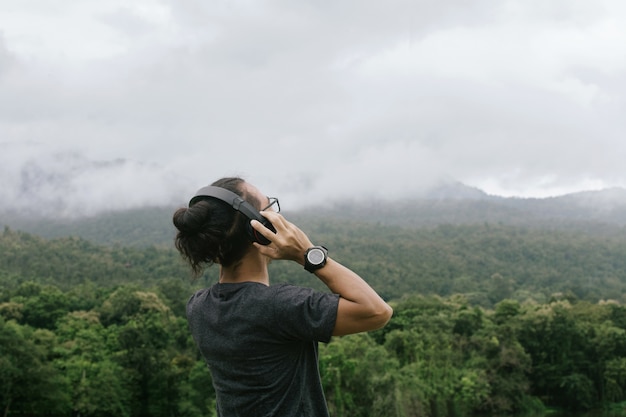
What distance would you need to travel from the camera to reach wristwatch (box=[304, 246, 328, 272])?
72.9 inches

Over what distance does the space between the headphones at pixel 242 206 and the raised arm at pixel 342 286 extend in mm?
25

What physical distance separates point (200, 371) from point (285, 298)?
27.8 metres

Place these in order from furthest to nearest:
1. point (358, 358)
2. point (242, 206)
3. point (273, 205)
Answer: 1. point (358, 358)
2. point (273, 205)
3. point (242, 206)

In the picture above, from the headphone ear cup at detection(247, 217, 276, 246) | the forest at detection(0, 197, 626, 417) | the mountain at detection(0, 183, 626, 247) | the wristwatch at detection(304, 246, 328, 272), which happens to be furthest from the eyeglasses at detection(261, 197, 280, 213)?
the mountain at detection(0, 183, 626, 247)

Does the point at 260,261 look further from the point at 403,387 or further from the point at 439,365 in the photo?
the point at 439,365

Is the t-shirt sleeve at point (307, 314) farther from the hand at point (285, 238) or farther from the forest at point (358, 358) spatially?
the forest at point (358, 358)

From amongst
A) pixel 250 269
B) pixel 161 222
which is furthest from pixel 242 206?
pixel 161 222

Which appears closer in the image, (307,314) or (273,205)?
(307,314)

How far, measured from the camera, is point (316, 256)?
73.1 inches

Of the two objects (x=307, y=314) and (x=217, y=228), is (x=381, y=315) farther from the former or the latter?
(x=217, y=228)

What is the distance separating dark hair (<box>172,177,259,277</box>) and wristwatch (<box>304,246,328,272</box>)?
0.80 feet

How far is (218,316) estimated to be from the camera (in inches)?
78.4

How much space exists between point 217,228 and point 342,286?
458mm

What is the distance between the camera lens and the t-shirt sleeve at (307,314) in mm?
1817
